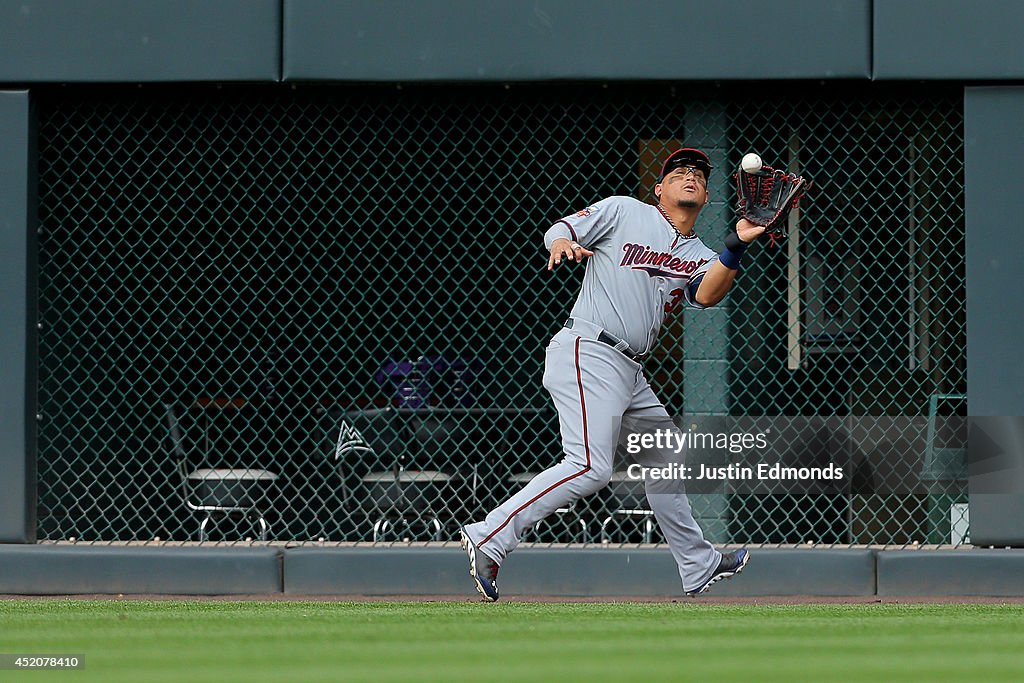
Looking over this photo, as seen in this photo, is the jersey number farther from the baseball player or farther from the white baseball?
the white baseball

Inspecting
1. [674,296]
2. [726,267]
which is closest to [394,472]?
[674,296]

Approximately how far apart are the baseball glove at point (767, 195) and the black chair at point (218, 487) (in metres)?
3.24

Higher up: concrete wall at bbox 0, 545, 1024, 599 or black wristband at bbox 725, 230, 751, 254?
black wristband at bbox 725, 230, 751, 254

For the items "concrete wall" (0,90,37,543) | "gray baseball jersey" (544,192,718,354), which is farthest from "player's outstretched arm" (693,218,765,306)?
"concrete wall" (0,90,37,543)

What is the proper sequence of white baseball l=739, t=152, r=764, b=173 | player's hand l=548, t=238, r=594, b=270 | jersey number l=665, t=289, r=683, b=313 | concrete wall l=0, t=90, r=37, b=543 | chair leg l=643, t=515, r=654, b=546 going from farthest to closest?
1. chair leg l=643, t=515, r=654, b=546
2. concrete wall l=0, t=90, r=37, b=543
3. jersey number l=665, t=289, r=683, b=313
4. white baseball l=739, t=152, r=764, b=173
5. player's hand l=548, t=238, r=594, b=270

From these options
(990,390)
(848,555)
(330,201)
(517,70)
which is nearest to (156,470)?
(330,201)

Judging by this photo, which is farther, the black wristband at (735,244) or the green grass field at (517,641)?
the black wristband at (735,244)

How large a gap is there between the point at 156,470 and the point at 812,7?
4.55 m

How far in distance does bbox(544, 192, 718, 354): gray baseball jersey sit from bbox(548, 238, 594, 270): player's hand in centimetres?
26

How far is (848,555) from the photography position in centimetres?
716

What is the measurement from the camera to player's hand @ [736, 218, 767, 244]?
229 inches

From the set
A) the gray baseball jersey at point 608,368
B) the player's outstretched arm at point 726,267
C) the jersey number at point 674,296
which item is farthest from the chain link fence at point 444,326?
the player's outstretched arm at point 726,267

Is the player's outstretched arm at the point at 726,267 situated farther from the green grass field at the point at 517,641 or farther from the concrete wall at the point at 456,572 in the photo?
the concrete wall at the point at 456,572

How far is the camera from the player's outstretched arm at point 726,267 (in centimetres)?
586
